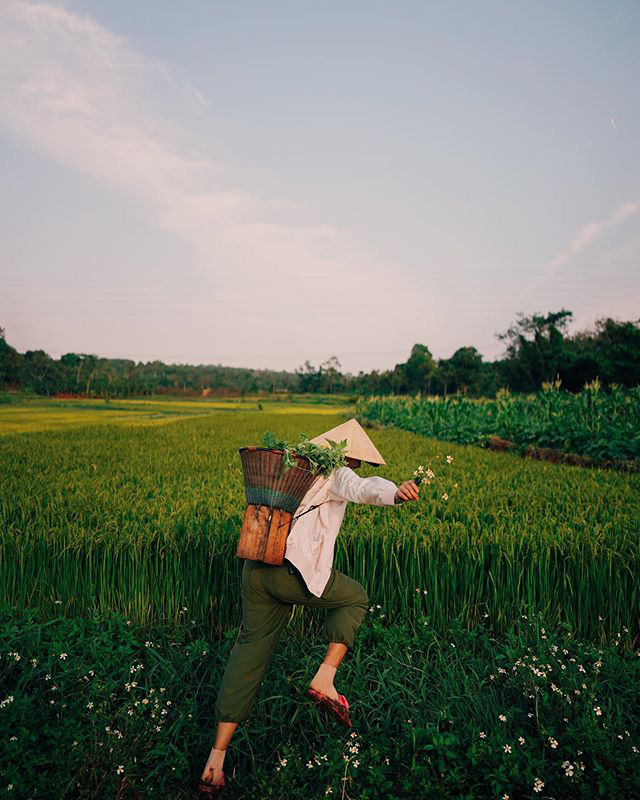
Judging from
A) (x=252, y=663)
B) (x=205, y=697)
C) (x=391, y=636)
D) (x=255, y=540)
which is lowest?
(x=205, y=697)

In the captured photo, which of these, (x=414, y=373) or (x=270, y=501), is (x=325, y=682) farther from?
(x=414, y=373)

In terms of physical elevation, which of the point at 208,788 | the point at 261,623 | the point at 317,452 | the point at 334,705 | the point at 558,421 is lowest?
the point at 208,788

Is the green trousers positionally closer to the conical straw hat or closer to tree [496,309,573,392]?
the conical straw hat

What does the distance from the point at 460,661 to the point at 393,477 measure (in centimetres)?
361

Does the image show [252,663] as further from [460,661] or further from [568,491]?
[568,491]

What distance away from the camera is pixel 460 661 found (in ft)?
10.5

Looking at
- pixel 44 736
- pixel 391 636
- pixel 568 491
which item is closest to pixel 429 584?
pixel 391 636

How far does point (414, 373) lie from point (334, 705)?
67008 mm

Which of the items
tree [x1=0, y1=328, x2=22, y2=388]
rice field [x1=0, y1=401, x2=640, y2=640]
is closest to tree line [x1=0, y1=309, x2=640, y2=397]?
tree [x1=0, y1=328, x2=22, y2=388]

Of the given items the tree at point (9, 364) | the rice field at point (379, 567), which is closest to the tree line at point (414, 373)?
the tree at point (9, 364)

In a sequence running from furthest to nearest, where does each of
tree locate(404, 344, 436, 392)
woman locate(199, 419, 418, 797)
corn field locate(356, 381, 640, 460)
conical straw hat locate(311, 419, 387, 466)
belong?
tree locate(404, 344, 436, 392)
corn field locate(356, 381, 640, 460)
conical straw hat locate(311, 419, 387, 466)
woman locate(199, 419, 418, 797)

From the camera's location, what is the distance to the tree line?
20125 mm

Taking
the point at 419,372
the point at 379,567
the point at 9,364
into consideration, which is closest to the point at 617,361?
the point at 419,372

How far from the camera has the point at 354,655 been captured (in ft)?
10.6
